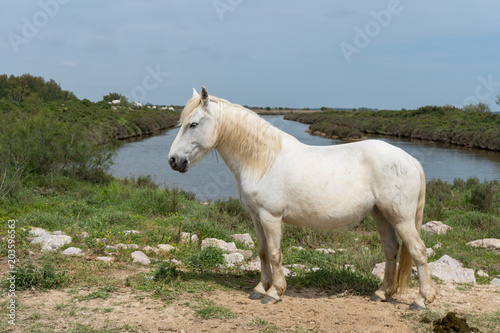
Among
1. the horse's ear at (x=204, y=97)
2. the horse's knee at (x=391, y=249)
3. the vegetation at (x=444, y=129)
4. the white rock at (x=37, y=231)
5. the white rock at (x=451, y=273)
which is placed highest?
the vegetation at (x=444, y=129)

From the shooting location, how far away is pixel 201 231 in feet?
22.3

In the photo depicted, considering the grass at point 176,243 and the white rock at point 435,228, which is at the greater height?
the white rock at point 435,228

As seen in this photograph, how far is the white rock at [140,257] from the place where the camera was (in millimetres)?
5329

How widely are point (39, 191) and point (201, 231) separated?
5040mm

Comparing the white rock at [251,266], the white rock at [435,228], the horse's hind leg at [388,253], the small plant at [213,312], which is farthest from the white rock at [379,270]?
the white rock at [435,228]

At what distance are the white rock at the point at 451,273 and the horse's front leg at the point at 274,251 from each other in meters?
2.12

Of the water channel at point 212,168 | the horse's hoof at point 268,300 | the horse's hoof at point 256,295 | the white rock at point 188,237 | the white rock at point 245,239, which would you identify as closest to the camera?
the horse's hoof at point 268,300

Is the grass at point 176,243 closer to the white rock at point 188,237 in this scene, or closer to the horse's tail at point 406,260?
the white rock at point 188,237

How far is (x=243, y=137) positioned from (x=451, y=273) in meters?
3.19

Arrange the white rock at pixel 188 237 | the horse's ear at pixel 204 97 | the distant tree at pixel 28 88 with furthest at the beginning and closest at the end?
the distant tree at pixel 28 88, the white rock at pixel 188 237, the horse's ear at pixel 204 97

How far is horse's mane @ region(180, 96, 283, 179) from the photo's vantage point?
13.6ft

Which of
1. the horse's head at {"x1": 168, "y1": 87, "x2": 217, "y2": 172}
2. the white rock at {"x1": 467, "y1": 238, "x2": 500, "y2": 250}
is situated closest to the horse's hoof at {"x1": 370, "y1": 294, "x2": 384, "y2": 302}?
the horse's head at {"x1": 168, "y1": 87, "x2": 217, "y2": 172}

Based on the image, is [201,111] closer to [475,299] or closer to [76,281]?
[76,281]

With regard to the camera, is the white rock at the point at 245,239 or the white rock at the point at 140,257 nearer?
the white rock at the point at 140,257
